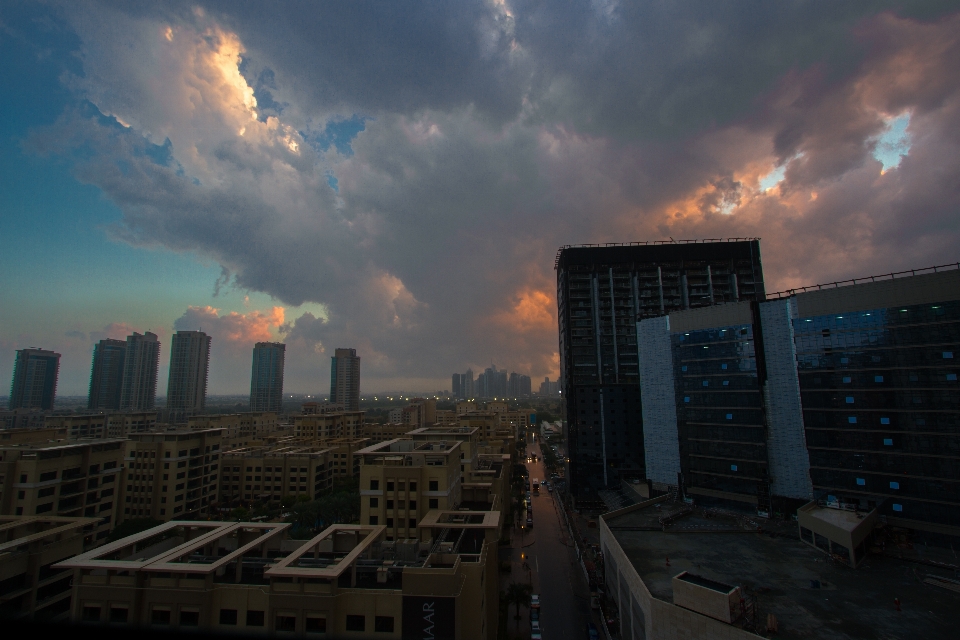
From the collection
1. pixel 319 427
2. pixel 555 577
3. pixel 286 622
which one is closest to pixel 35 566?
pixel 286 622

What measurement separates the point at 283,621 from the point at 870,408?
94.0 ft

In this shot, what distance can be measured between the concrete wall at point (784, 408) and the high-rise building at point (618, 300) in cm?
1510

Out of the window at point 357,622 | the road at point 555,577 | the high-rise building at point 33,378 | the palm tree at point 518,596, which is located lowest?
the road at point 555,577

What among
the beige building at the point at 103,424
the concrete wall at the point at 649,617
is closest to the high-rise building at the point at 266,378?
the beige building at the point at 103,424

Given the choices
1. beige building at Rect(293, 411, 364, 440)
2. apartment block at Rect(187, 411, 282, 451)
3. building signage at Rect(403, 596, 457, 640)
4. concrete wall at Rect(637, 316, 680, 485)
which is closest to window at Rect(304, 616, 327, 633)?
building signage at Rect(403, 596, 457, 640)

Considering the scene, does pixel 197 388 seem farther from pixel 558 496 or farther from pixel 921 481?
pixel 921 481

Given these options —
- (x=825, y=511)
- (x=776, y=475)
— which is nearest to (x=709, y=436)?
(x=776, y=475)

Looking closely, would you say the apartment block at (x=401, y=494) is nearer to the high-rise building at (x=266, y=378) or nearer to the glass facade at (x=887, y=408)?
the glass facade at (x=887, y=408)

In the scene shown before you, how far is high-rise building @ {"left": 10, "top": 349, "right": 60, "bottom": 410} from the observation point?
9994 cm

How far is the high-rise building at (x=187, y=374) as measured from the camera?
111606 millimetres

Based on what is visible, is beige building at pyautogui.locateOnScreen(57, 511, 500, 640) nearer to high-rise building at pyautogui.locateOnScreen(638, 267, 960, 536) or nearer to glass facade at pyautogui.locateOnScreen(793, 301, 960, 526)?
high-rise building at pyautogui.locateOnScreen(638, 267, 960, 536)

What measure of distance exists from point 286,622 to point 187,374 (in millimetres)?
121427

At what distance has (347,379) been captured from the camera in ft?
433

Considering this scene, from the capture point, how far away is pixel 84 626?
163 cm
